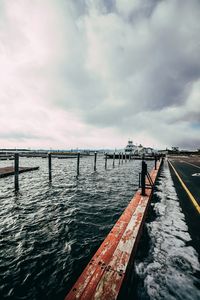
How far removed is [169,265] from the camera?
2.57 meters

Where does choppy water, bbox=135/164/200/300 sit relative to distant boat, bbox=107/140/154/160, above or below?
below

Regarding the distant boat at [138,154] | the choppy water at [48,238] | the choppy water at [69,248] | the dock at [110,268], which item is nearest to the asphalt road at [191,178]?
the choppy water at [69,248]

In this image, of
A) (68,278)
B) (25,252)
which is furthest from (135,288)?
(25,252)

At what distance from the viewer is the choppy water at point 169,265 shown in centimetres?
209

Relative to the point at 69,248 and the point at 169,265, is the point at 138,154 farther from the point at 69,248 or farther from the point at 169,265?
the point at 169,265

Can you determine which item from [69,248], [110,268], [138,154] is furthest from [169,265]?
[138,154]

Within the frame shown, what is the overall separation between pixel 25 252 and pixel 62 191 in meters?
4.68

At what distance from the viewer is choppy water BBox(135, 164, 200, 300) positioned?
209 cm

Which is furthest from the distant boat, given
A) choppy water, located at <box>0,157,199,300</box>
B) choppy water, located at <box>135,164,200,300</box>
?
choppy water, located at <box>135,164,200,300</box>

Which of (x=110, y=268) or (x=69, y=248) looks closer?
(x=110, y=268)

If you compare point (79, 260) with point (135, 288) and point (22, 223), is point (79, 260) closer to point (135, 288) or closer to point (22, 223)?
point (135, 288)

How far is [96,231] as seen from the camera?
12.8ft

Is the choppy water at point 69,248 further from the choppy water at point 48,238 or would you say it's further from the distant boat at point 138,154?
the distant boat at point 138,154

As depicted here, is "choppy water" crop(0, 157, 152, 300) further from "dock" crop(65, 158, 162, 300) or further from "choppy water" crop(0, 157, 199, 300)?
"dock" crop(65, 158, 162, 300)
